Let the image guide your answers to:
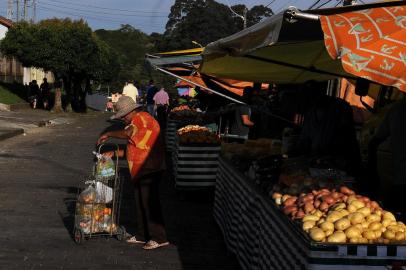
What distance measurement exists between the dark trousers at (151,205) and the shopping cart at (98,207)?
0.33 meters

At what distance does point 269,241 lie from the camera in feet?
16.4

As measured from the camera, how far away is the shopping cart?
750 centimetres

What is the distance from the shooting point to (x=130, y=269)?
260 inches

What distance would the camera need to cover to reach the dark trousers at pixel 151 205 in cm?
750

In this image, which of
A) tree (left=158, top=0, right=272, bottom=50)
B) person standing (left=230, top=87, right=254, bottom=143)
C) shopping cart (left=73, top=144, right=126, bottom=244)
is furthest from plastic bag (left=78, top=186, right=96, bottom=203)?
tree (left=158, top=0, right=272, bottom=50)

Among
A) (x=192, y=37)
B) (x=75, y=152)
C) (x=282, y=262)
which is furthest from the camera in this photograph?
(x=192, y=37)

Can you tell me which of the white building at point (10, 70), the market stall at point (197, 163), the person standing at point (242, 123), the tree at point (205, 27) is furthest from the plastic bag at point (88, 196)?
the white building at point (10, 70)

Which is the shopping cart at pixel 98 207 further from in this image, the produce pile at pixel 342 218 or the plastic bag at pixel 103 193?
the produce pile at pixel 342 218

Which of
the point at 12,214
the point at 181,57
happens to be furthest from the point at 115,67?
the point at 12,214

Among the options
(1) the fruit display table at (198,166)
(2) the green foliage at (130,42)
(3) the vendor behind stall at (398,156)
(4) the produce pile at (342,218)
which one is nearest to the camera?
(4) the produce pile at (342,218)

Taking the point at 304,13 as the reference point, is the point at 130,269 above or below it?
below

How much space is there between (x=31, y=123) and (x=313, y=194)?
83.3 feet

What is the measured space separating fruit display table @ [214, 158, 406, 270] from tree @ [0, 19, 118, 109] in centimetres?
3193

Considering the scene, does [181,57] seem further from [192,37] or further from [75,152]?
[192,37]
